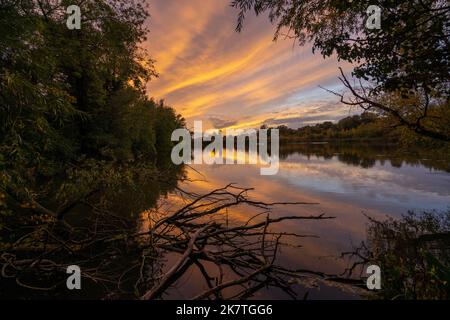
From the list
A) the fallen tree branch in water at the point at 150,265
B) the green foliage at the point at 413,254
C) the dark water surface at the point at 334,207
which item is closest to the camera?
the green foliage at the point at 413,254

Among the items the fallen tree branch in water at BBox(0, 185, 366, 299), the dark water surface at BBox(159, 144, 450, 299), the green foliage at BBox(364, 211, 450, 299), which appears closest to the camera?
the green foliage at BBox(364, 211, 450, 299)

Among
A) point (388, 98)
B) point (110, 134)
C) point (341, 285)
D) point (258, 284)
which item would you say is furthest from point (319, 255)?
point (110, 134)

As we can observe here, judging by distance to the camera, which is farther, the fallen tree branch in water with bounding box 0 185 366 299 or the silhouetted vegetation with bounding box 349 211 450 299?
the fallen tree branch in water with bounding box 0 185 366 299

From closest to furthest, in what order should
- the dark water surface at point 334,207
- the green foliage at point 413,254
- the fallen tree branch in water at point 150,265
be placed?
1. the green foliage at point 413,254
2. the fallen tree branch in water at point 150,265
3. the dark water surface at point 334,207

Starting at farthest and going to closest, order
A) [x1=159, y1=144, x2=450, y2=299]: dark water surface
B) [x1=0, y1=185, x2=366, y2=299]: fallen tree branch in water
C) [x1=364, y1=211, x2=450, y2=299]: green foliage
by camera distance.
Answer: [x1=159, y1=144, x2=450, y2=299]: dark water surface < [x1=0, y1=185, x2=366, y2=299]: fallen tree branch in water < [x1=364, y1=211, x2=450, y2=299]: green foliage

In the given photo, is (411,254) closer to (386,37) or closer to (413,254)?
(413,254)

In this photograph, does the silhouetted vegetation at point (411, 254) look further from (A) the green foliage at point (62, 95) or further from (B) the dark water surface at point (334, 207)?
(A) the green foliage at point (62, 95)

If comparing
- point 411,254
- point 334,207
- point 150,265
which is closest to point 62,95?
point 150,265

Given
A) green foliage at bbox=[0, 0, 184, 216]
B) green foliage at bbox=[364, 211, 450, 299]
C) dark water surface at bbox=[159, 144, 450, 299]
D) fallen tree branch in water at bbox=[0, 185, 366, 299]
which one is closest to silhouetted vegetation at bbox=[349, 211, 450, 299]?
green foliage at bbox=[364, 211, 450, 299]

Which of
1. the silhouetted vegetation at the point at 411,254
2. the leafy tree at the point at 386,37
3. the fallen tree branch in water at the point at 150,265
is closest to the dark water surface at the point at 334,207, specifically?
the fallen tree branch in water at the point at 150,265

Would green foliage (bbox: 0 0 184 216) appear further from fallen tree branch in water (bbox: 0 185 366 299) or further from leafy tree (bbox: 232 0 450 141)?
leafy tree (bbox: 232 0 450 141)

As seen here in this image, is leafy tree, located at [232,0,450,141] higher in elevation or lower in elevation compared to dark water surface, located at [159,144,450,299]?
higher

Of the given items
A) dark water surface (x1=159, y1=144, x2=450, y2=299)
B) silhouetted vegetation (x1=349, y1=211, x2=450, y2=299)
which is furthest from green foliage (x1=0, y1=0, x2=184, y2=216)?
silhouetted vegetation (x1=349, y1=211, x2=450, y2=299)

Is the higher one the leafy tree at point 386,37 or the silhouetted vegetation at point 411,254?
the leafy tree at point 386,37
